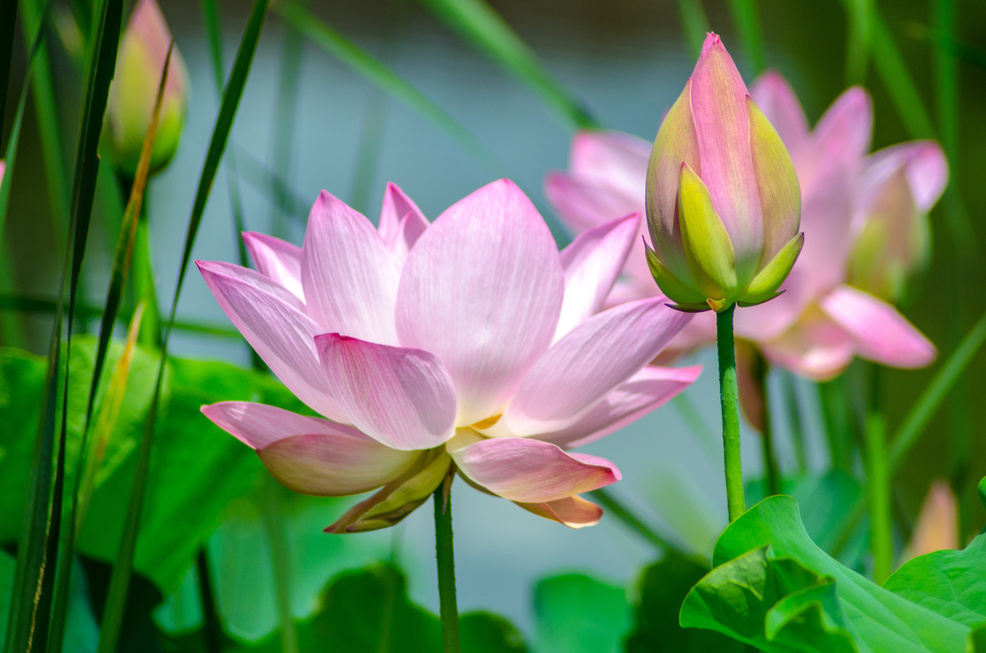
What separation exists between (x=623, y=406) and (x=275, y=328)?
Answer: 79 millimetres

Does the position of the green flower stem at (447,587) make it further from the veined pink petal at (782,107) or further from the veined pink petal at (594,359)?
the veined pink petal at (782,107)

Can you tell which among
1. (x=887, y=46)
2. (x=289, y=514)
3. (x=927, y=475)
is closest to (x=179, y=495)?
(x=289, y=514)

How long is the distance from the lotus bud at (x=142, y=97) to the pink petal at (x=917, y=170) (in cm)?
30

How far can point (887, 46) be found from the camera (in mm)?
442

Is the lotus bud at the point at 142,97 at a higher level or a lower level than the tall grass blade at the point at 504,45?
lower

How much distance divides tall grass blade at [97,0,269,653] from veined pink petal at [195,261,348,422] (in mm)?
11

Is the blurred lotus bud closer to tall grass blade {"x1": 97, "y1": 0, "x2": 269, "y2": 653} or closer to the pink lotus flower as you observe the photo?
the pink lotus flower

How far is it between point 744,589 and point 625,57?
219 cm

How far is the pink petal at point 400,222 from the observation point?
21 cm

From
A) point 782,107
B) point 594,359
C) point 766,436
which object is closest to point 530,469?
point 594,359

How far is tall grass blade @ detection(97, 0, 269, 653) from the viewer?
16cm

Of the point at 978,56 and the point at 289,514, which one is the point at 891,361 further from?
the point at 289,514

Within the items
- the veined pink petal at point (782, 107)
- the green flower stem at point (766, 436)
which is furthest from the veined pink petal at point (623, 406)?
the veined pink petal at point (782, 107)

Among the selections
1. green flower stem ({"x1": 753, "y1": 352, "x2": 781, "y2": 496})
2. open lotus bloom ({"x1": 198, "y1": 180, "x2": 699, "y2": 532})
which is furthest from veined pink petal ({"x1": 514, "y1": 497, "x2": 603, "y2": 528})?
green flower stem ({"x1": 753, "y1": 352, "x2": 781, "y2": 496})
